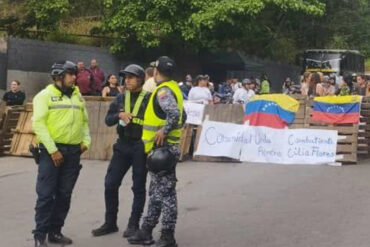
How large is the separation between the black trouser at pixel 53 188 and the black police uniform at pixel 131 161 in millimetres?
412

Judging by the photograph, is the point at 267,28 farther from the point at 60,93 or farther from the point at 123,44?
the point at 60,93

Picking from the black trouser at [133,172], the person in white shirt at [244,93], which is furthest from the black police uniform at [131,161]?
the person in white shirt at [244,93]

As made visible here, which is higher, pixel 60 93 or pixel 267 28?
pixel 267 28

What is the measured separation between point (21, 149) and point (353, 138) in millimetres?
6570

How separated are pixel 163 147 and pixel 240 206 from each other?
2.53m

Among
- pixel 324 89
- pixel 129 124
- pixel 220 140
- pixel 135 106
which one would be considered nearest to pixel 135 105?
pixel 135 106

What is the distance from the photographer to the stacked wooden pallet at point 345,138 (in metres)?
12.1

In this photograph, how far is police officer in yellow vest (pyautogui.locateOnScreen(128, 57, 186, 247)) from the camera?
610cm

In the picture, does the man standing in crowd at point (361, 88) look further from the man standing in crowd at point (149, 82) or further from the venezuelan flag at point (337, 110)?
the man standing in crowd at point (149, 82)

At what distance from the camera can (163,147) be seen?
6184 mm

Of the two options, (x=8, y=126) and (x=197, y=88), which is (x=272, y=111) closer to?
(x=197, y=88)

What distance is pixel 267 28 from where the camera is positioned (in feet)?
93.6

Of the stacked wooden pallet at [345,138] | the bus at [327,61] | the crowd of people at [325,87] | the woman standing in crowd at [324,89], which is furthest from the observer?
the bus at [327,61]

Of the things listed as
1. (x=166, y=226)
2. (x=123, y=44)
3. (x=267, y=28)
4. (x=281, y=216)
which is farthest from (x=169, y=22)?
(x=166, y=226)
